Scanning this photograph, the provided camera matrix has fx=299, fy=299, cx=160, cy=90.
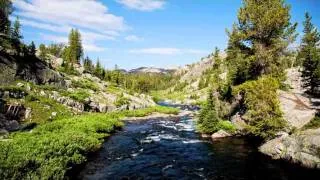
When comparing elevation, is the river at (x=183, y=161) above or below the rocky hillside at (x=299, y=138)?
below

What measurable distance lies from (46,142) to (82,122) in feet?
64.7

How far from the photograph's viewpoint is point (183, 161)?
3575cm

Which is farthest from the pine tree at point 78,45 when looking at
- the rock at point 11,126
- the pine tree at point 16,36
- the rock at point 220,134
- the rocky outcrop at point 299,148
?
the rocky outcrop at point 299,148

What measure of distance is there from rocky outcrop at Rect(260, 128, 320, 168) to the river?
1015 millimetres

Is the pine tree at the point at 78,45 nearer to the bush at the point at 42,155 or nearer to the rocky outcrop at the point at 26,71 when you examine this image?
the rocky outcrop at the point at 26,71

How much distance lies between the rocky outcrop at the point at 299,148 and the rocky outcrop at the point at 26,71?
5909 centimetres

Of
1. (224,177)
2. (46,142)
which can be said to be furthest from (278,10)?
(46,142)

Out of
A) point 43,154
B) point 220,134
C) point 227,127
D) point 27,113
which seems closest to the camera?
point 43,154

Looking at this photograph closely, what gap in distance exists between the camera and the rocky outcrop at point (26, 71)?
7094 cm

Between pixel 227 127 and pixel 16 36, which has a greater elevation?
pixel 16 36

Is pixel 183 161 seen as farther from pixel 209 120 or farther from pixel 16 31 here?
pixel 16 31

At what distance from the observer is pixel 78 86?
96.1m

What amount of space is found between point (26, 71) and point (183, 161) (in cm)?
5831

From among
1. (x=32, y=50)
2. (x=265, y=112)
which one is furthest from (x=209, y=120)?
(x=32, y=50)
